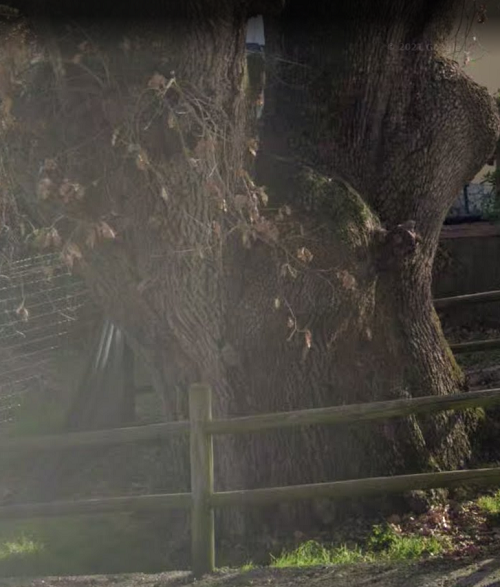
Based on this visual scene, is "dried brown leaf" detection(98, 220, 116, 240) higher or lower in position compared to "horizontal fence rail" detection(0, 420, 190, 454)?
higher

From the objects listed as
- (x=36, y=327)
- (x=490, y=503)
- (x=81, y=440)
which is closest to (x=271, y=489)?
(x=81, y=440)

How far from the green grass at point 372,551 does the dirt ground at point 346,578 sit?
0.60 feet

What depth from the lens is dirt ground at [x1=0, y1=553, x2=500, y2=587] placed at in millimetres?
5014

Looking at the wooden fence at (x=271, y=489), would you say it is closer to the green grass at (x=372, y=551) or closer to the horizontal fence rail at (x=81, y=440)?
the horizontal fence rail at (x=81, y=440)

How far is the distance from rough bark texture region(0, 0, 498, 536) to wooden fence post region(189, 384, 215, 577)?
21.7 inches

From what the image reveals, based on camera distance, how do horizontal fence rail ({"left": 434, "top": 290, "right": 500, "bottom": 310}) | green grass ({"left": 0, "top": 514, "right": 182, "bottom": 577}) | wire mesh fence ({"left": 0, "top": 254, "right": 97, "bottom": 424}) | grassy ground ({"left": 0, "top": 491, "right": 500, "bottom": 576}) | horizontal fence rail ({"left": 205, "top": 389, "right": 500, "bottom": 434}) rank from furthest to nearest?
horizontal fence rail ({"left": 434, "top": 290, "right": 500, "bottom": 310}) → wire mesh fence ({"left": 0, "top": 254, "right": 97, "bottom": 424}) → green grass ({"left": 0, "top": 514, "right": 182, "bottom": 577}) → grassy ground ({"left": 0, "top": 491, "right": 500, "bottom": 576}) → horizontal fence rail ({"left": 205, "top": 389, "right": 500, "bottom": 434})

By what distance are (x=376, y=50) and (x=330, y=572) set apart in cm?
330

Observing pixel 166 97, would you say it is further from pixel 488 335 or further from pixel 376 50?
pixel 488 335

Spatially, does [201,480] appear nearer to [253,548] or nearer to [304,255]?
[253,548]

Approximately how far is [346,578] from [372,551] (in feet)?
2.00

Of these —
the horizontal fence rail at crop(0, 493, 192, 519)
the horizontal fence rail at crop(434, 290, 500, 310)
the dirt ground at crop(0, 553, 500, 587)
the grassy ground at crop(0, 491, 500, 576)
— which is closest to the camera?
the dirt ground at crop(0, 553, 500, 587)

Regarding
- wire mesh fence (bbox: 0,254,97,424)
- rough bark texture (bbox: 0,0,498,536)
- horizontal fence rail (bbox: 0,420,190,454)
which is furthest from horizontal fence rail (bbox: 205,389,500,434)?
wire mesh fence (bbox: 0,254,97,424)

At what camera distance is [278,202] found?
614cm

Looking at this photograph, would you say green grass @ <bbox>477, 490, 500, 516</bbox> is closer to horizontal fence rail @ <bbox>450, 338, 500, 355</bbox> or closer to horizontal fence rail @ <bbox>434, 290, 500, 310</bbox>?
horizontal fence rail @ <bbox>450, 338, 500, 355</bbox>
